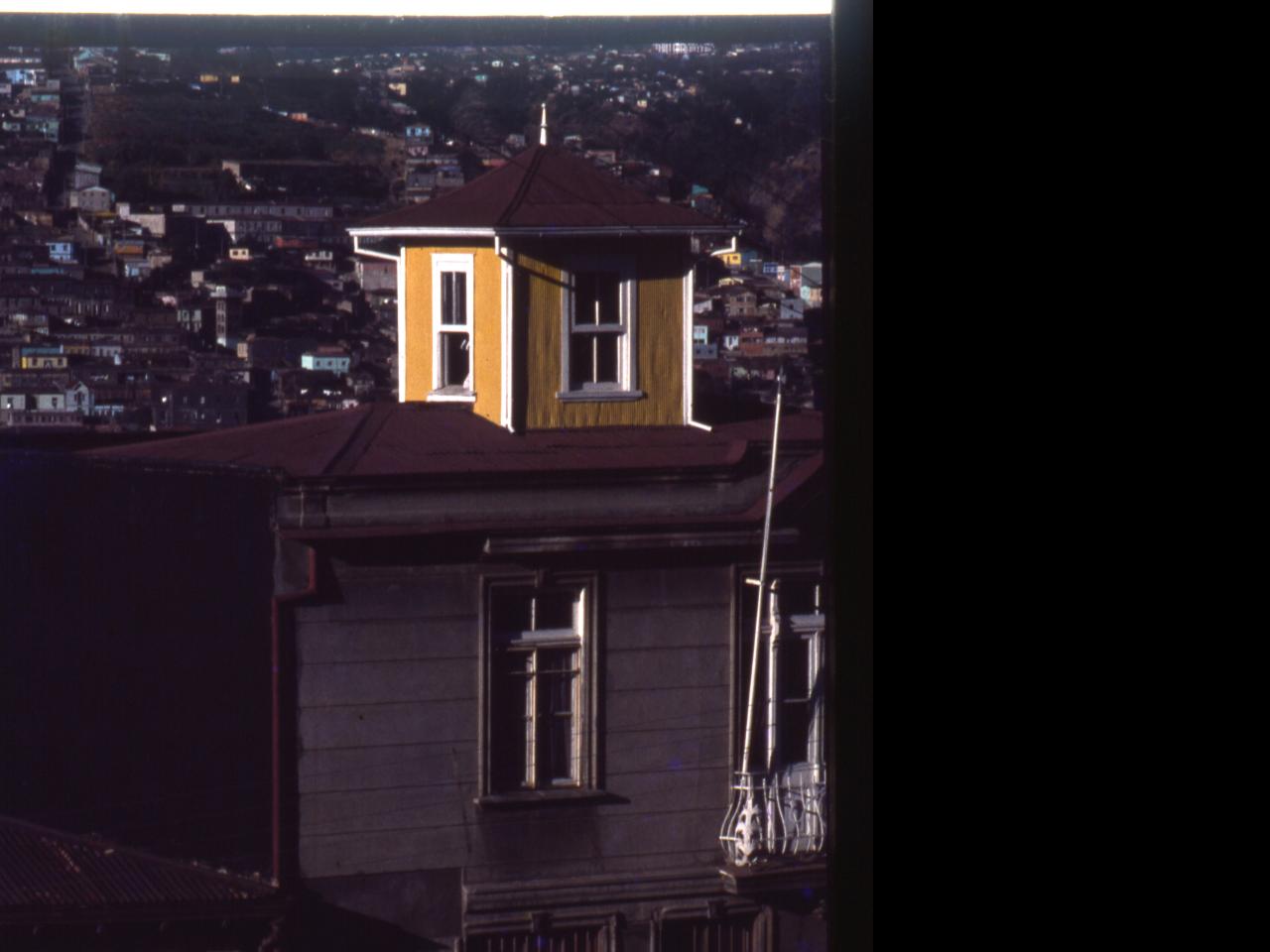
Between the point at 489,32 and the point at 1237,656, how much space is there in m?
1.80

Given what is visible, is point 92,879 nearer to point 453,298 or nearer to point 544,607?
point 544,607

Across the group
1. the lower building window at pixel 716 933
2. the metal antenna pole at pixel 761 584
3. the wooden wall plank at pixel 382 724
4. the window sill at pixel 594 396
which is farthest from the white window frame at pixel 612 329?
the lower building window at pixel 716 933

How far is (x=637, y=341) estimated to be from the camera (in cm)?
336

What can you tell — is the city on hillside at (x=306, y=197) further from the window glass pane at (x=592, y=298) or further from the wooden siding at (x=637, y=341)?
the window glass pane at (x=592, y=298)

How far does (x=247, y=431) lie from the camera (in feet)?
10.7

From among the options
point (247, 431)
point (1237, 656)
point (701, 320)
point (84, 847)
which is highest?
point (701, 320)

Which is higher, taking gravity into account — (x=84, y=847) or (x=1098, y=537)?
(x=1098, y=537)

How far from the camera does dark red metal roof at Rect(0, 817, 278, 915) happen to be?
3.29 m

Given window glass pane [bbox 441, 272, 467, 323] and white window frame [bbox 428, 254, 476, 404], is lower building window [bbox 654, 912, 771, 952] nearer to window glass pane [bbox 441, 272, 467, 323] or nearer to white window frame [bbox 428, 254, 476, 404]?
white window frame [bbox 428, 254, 476, 404]

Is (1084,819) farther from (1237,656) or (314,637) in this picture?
(314,637)

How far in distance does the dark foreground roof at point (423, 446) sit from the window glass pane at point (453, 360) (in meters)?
0.05

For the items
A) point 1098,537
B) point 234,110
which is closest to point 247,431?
point 234,110

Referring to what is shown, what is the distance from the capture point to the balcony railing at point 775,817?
3387mm

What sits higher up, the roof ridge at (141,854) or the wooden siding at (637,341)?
the wooden siding at (637,341)
